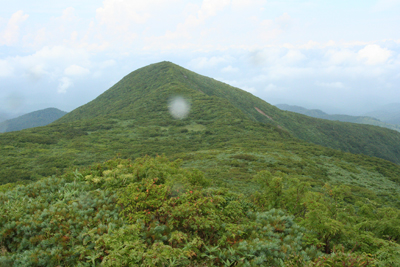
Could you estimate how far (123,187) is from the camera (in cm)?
751

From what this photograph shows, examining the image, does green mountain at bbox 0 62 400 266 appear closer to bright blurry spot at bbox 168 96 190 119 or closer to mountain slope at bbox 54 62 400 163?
bright blurry spot at bbox 168 96 190 119

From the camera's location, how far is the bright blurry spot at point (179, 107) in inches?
2702

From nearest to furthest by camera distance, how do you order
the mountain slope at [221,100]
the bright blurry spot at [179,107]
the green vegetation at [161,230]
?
the green vegetation at [161,230]
the bright blurry spot at [179,107]
the mountain slope at [221,100]

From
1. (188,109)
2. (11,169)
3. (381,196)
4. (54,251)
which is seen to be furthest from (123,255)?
(188,109)

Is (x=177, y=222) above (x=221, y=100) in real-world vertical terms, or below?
below

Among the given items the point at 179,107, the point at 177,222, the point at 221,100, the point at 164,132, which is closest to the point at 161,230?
the point at 177,222

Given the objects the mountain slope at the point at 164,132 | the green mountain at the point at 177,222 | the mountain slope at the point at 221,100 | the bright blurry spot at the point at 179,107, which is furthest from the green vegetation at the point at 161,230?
the mountain slope at the point at 221,100

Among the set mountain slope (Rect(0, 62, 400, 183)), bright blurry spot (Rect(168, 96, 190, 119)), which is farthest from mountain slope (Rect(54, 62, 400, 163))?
bright blurry spot (Rect(168, 96, 190, 119))

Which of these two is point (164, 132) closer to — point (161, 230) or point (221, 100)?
point (221, 100)

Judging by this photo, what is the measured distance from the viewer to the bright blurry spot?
6862 centimetres

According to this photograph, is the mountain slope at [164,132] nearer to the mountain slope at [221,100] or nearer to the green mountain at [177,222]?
the mountain slope at [221,100]

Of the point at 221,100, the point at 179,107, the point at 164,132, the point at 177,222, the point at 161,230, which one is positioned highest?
the point at 221,100

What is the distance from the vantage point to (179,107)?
72.5 metres

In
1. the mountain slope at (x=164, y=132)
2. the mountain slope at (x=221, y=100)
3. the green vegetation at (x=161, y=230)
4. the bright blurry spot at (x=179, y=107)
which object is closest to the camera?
the green vegetation at (x=161, y=230)
